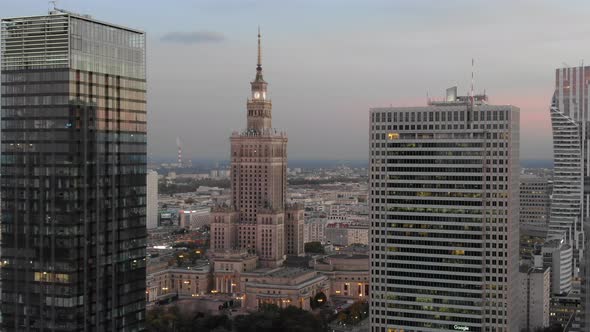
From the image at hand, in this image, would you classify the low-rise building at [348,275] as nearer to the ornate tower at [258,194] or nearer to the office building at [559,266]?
the ornate tower at [258,194]

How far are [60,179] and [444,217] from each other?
44.9m

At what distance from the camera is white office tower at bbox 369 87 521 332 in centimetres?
8294

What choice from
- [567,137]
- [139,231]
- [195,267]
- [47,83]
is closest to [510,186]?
[139,231]

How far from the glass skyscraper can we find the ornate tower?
98.7 m

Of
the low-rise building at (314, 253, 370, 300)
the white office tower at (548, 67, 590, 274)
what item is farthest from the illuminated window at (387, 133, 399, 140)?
the white office tower at (548, 67, 590, 274)

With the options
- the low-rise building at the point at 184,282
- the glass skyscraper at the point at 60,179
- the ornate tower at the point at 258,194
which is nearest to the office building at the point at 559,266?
the ornate tower at the point at 258,194

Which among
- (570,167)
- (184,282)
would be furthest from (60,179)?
(570,167)

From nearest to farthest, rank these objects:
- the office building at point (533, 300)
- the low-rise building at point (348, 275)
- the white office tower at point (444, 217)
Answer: the white office tower at point (444, 217) < the office building at point (533, 300) < the low-rise building at point (348, 275)

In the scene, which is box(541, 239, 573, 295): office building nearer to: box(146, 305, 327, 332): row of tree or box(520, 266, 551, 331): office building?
box(520, 266, 551, 331): office building

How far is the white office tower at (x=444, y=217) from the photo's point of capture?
272 ft

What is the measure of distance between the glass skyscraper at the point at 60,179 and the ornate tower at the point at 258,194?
9873 cm

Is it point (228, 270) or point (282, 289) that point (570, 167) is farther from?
point (228, 270)

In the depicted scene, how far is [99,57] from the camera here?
55.5 meters

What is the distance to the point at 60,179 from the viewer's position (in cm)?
5378
